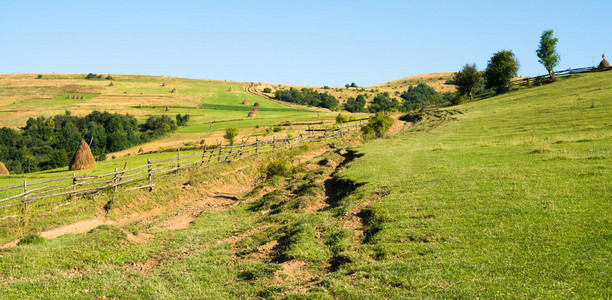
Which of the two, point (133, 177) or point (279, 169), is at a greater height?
point (133, 177)

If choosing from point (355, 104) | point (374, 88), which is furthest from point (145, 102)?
point (374, 88)

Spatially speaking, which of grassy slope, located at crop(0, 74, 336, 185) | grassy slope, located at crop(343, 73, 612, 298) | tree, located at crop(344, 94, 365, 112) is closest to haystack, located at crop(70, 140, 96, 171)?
grassy slope, located at crop(0, 74, 336, 185)

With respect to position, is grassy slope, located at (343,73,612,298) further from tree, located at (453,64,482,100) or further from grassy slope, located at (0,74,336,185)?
grassy slope, located at (0,74,336,185)

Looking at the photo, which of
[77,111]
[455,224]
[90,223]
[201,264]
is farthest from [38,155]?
[455,224]

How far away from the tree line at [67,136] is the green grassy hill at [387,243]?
45962 mm

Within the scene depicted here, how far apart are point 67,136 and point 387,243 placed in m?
81.6

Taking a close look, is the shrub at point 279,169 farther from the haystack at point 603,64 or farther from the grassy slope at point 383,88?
the grassy slope at point 383,88

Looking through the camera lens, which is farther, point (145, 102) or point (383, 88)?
Answer: point (383, 88)

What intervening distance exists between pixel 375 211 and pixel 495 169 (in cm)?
579

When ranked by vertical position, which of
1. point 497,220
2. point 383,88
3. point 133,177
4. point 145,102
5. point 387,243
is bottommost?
point 387,243

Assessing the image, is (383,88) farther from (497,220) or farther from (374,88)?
(497,220)

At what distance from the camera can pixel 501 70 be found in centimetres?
5712

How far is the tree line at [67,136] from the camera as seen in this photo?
5788 cm

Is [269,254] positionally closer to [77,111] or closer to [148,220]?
[148,220]
